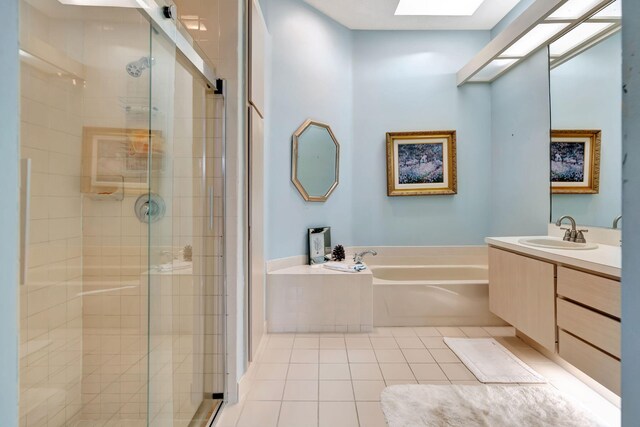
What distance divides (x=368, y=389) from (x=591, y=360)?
3.97ft

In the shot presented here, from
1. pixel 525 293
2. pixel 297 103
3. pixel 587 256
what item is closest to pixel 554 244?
pixel 525 293

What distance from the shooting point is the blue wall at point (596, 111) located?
6.50ft

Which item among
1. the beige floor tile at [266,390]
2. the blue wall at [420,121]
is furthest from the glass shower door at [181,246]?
the blue wall at [420,121]

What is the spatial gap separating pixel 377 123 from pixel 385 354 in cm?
247

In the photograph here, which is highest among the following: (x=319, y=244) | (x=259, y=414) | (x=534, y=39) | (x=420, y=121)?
(x=534, y=39)

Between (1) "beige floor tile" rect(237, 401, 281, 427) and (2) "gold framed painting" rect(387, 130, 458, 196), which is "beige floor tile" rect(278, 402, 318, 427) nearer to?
(1) "beige floor tile" rect(237, 401, 281, 427)

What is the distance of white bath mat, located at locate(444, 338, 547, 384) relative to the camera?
6.73 feet

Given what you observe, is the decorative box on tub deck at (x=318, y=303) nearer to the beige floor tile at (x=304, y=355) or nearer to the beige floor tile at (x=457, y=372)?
the beige floor tile at (x=304, y=355)

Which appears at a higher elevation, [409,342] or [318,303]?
[318,303]

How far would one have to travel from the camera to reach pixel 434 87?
11.8 feet

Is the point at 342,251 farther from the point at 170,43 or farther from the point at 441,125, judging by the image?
the point at 170,43

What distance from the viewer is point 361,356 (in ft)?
7.75

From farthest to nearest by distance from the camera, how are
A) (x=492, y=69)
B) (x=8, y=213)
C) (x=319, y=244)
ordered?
(x=492, y=69) < (x=319, y=244) < (x=8, y=213)

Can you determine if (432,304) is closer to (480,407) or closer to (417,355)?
(417,355)
